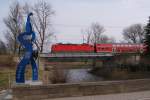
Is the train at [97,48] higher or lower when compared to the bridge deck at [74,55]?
higher

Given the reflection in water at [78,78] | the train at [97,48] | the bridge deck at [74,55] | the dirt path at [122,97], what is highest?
the train at [97,48]

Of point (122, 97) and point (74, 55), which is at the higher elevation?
point (122, 97)

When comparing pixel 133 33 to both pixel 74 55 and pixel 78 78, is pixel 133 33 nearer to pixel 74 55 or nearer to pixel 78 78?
pixel 74 55

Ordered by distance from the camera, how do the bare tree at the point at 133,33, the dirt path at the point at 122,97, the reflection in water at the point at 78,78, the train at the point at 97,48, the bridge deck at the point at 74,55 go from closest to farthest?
the dirt path at the point at 122,97, the reflection in water at the point at 78,78, the bridge deck at the point at 74,55, the train at the point at 97,48, the bare tree at the point at 133,33

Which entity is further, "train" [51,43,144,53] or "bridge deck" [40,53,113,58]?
"train" [51,43,144,53]

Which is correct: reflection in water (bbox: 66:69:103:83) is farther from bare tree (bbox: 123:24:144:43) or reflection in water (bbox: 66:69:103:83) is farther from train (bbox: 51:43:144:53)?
bare tree (bbox: 123:24:144:43)

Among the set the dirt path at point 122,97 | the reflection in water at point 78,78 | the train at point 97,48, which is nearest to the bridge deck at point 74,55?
the train at point 97,48

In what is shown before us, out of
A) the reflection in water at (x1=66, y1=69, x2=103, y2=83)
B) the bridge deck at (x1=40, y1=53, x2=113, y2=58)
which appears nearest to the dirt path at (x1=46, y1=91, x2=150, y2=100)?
the reflection in water at (x1=66, y1=69, x2=103, y2=83)

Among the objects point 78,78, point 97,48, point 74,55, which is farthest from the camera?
point 97,48

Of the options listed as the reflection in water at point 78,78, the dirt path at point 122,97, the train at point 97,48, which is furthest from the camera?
the train at point 97,48

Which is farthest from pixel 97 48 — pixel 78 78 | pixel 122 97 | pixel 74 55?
pixel 122 97

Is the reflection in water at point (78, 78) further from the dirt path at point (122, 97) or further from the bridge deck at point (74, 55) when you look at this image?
the bridge deck at point (74, 55)

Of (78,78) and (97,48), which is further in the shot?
(97,48)

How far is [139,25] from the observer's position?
13438 centimetres
